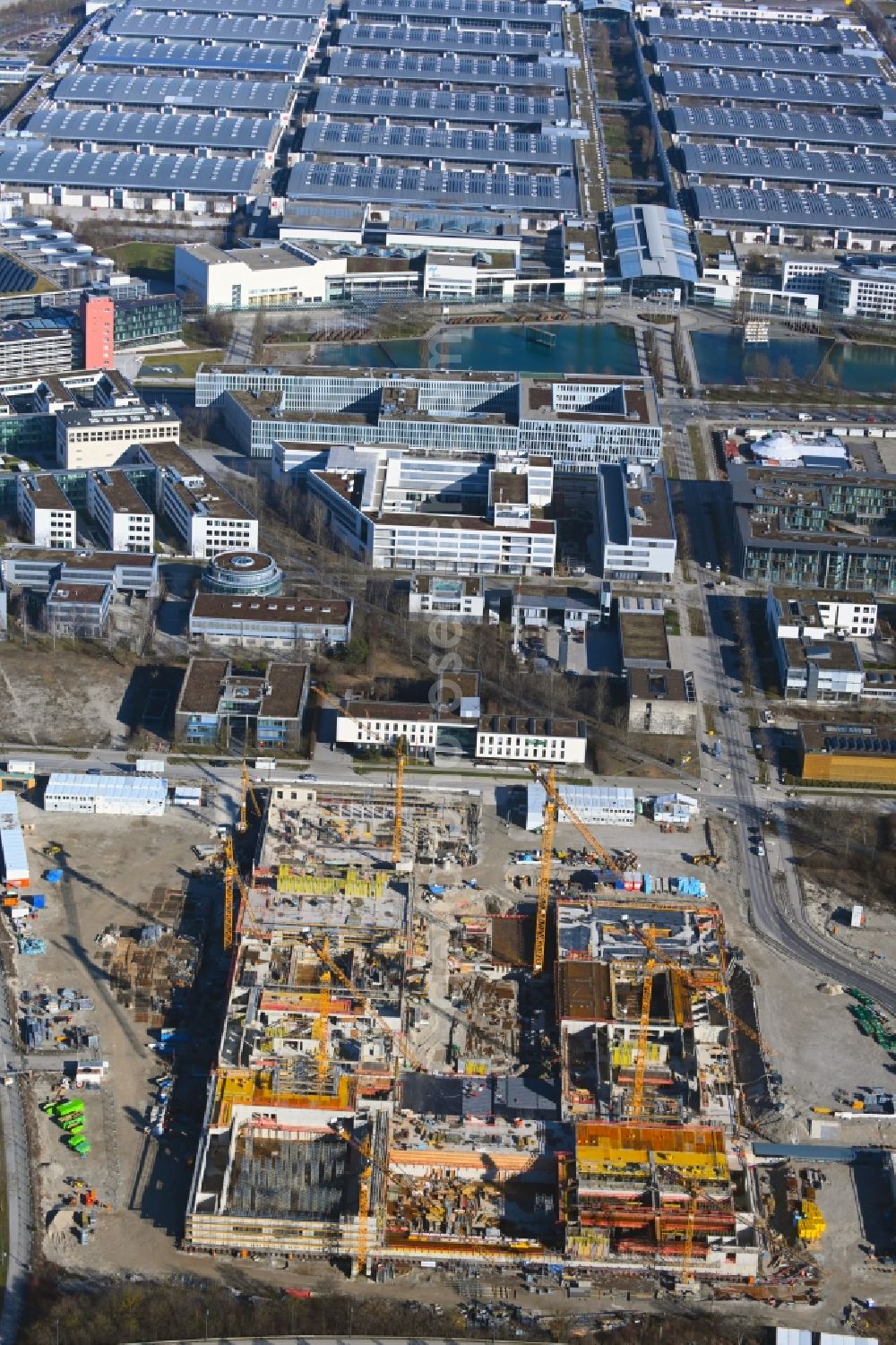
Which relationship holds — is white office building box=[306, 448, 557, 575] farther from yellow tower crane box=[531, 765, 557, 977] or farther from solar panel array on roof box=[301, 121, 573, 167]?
solar panel array on roof box=[301, 121, 573, 167]

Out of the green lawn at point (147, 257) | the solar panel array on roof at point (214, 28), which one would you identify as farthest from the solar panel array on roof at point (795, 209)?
the solar panel array on roof at point (214, 28)

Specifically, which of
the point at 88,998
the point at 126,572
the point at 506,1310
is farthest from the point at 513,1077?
the point at 126,572

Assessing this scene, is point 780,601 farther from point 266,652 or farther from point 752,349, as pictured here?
point 752,349

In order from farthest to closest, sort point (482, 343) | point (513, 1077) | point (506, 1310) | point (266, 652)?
point (482, 343) → point (266, 652) → point (513, 1077) → point (506, 1310)

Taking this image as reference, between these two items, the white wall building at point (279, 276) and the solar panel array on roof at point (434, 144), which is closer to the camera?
the white wall building at point (279, 276)

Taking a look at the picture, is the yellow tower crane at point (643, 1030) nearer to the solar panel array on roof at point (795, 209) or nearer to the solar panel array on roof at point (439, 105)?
the solar panel array on roof at point (795, 209)

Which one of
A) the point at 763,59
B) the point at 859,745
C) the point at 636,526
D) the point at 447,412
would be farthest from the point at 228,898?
the point at 763,59
